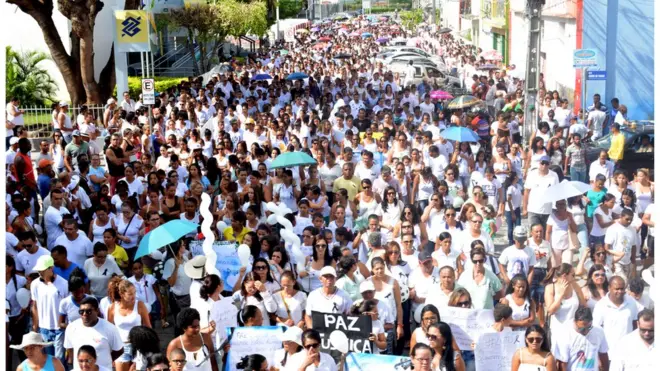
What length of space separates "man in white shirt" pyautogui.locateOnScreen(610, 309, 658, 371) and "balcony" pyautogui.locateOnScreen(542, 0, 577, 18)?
21505mm

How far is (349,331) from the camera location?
7746mm

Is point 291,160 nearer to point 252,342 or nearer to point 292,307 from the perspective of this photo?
point 292,307

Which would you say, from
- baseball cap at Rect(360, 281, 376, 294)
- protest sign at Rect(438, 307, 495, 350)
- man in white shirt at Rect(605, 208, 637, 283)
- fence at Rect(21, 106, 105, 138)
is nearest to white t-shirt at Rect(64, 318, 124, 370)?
baseball cap at Rect(360, 281, 376, 294)

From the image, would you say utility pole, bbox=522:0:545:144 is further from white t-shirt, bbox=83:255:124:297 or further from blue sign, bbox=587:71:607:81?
white t-shirt, bbox=83:255:124:297

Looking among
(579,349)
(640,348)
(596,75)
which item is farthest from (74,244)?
(596,75)

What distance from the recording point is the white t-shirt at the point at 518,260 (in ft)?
30.8

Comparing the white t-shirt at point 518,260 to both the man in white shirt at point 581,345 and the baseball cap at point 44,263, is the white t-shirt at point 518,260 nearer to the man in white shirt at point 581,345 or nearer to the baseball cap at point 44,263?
the man in white shirt at point 581,345

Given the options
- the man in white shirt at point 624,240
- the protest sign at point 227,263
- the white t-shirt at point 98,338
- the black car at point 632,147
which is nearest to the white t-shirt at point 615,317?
the man in white shirt at point 624,240

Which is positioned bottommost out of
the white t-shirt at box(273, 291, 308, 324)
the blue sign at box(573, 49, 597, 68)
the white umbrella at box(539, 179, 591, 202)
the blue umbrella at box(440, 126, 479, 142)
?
the white t-shirt at box(273, 291, 308, 324)

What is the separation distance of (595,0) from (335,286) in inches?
791

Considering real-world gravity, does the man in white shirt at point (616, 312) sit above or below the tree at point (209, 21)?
below

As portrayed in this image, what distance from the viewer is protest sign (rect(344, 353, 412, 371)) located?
7117mm

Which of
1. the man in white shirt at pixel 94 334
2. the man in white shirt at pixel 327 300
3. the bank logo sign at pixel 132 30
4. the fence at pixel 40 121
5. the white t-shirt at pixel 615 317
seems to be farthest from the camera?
the fence at pixel 40 121

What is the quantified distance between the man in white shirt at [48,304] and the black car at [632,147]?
1040cm
